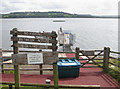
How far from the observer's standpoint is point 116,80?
6.81m

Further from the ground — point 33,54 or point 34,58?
point 33,54

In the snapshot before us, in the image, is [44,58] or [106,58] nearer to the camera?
[44,58]

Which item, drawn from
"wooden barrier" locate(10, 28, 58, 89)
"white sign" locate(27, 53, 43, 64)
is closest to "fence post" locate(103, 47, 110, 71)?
"wooden barrier" locate(10, 28, 58, 89)

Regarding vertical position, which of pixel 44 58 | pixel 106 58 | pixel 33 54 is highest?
pixel 33 54

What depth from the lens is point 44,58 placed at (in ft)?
15.1

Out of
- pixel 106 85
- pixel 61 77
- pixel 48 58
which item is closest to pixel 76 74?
pixel 61 77

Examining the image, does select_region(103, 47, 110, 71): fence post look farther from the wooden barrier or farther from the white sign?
the white sign

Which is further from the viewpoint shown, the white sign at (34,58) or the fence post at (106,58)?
the fence post at (106,58)

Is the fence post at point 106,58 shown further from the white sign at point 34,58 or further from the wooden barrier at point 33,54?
the white sign at point 34,58

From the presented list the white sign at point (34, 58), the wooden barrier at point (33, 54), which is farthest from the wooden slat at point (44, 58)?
the white sign at point (34, 58)

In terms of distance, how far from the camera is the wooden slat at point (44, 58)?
458 centimetres

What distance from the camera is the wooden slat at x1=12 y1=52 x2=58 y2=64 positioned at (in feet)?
15.0

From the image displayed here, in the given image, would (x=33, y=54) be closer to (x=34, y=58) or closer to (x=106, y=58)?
(x=34, y=58)

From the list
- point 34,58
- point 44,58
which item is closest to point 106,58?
point 44,58
